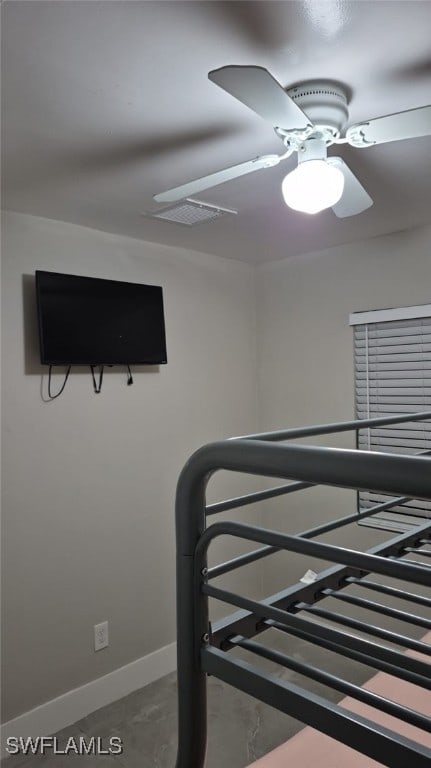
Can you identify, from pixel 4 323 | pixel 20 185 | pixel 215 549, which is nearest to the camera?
pixel 20 185

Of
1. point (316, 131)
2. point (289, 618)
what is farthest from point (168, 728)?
point (316, 131)

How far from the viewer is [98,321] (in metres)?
2.86

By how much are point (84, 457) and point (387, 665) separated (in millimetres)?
2341

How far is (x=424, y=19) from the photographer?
126cm

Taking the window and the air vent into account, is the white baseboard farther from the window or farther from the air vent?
the air vent

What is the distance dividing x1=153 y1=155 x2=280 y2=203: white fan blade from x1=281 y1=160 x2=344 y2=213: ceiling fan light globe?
12cm

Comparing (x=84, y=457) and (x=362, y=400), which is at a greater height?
(x=362, y=400)

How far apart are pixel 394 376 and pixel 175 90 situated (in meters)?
2.17

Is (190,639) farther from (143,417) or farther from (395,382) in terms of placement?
Result: (395,382)

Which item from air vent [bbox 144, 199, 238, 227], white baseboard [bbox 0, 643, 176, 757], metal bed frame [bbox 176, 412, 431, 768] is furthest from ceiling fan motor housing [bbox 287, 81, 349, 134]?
white baseboard [bbox 0, 643, 176, 757]

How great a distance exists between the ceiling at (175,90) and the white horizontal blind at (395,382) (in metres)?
0.81

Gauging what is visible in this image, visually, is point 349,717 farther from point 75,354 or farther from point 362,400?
point 362,400

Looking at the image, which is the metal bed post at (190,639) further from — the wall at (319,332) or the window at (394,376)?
the wall at (319,332)

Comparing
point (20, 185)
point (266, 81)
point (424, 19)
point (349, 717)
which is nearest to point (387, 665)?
point (349, 717)
